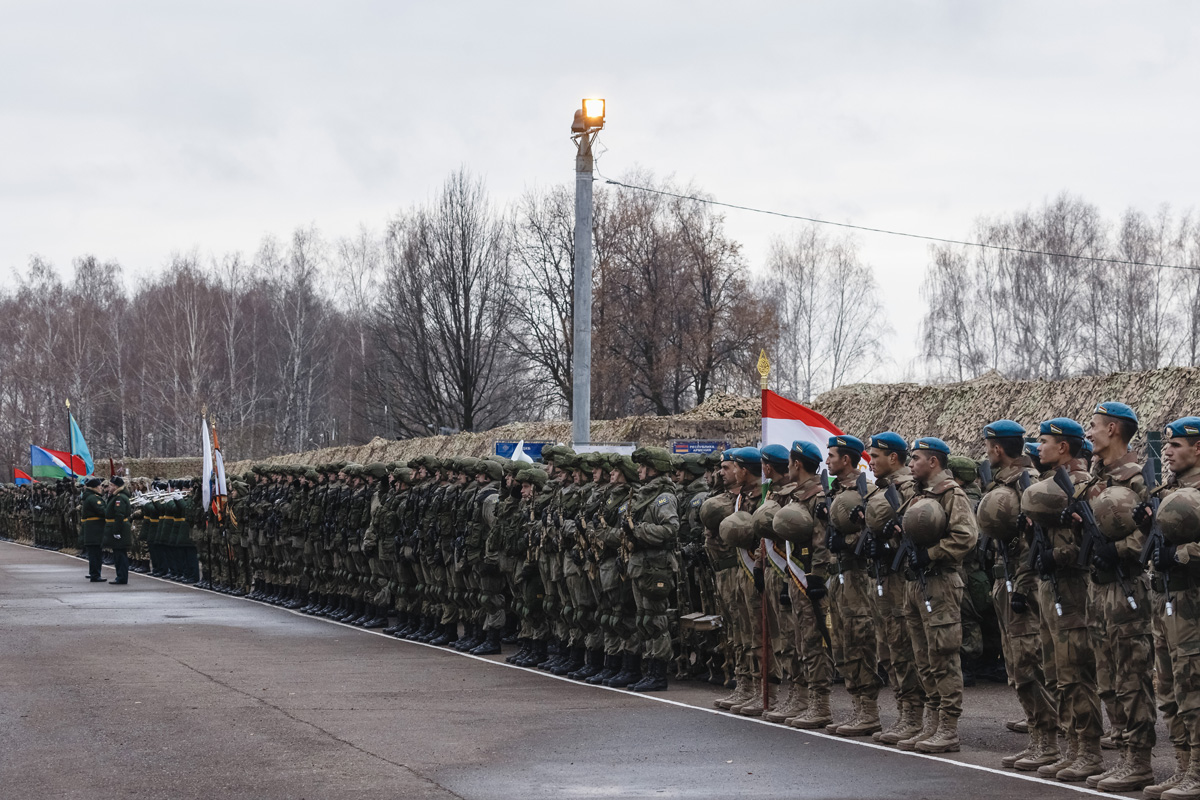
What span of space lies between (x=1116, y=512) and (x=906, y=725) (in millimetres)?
2670

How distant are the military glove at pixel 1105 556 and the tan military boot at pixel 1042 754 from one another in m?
1.42

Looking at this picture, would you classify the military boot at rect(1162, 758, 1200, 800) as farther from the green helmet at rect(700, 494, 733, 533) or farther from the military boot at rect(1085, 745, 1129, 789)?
the green helmet at rect(700, 494, 733, 533)

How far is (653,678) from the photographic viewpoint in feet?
43.4

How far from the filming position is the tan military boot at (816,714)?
10875 millimetres

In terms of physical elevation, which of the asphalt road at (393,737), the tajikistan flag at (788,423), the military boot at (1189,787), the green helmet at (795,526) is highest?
the tajikistan flag at (788,423)

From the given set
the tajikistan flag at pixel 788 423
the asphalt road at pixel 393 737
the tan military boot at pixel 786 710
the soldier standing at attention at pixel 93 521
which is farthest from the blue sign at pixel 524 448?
the tan military boot at pixel 786 710

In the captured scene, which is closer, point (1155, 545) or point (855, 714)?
point (1155, 545)

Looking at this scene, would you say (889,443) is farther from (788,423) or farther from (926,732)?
(788,423)

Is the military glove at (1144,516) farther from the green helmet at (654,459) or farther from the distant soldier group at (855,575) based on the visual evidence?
the green helmet at (654,459)

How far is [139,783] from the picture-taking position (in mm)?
8641

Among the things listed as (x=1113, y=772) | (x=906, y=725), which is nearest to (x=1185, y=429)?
(x=1113, y=772)

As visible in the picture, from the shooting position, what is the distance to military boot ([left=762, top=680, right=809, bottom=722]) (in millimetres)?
11172

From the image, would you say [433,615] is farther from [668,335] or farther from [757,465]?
[668,335]

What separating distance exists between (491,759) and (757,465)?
374 cm
